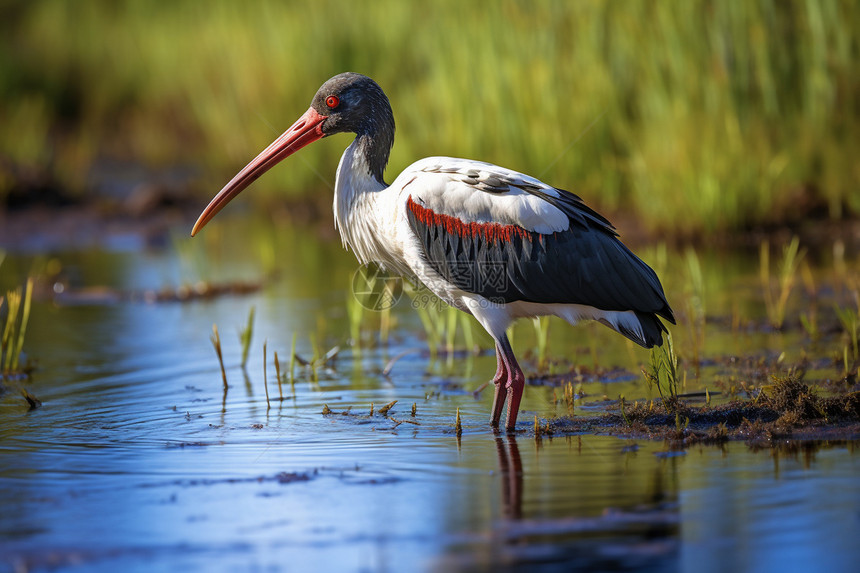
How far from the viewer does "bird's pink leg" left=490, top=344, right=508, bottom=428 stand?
5574 mm

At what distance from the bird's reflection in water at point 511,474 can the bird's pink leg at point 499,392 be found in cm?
27

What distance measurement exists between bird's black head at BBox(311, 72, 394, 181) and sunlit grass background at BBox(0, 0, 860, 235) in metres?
4.98

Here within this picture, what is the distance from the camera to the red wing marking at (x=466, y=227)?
5703 millimetres

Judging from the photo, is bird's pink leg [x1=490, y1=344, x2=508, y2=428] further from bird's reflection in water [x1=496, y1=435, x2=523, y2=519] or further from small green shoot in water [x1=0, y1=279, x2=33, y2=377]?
small green shoot in water [x1=0, y1=279, x2=33, y2=377]

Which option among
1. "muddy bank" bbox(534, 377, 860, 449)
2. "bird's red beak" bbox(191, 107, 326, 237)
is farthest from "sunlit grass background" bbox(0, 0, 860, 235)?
"muddy bank" bbox(534, 377, 860, 449)

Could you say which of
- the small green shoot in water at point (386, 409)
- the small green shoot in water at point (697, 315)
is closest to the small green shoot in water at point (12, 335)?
the small green shoot in water at point (386, 409)

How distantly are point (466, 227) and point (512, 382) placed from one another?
2.69ft

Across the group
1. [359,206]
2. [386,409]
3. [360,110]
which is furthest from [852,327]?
[360,110]

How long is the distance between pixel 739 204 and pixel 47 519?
8.21 meters

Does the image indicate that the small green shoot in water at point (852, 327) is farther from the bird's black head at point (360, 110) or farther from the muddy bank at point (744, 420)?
the bird's black head at point (360, 110)

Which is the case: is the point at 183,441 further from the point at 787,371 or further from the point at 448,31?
the point at 448,31

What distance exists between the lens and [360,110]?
20.9ft

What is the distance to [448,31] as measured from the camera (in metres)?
12.9

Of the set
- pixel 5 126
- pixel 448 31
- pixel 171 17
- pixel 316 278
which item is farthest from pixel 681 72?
pixel 171 17
